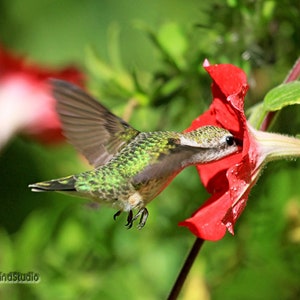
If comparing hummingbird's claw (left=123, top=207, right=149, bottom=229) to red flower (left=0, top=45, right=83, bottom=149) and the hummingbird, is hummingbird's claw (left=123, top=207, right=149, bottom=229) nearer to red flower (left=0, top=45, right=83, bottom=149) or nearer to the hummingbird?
the hummingbird

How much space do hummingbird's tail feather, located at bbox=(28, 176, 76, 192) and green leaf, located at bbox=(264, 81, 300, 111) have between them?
175 mm

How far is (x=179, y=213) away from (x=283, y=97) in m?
0.42

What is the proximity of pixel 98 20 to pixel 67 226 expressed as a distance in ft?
2.59

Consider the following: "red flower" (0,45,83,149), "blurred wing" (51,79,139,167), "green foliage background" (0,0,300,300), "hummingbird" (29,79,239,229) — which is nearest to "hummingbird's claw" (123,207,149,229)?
"hummingbird" (29,79,239,229)

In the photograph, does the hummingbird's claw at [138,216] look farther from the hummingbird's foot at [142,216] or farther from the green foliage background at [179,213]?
the green foliage background at [179,213]

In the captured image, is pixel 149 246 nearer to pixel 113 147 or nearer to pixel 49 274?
pixel 49 274

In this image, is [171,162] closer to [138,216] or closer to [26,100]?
[138,216]

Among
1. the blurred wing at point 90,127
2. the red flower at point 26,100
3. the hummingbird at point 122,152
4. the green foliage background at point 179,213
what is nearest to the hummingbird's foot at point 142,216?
the hummingbird at point 122,152

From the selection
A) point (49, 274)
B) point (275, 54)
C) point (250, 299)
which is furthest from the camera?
point (49, 274)

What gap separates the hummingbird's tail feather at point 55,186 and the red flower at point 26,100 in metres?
0.50

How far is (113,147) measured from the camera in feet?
2.82

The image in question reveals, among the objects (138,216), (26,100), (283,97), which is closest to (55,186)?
(138,216)

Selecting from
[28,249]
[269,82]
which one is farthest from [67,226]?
[269,82]

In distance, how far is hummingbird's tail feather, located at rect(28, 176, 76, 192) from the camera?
735 millimetres
